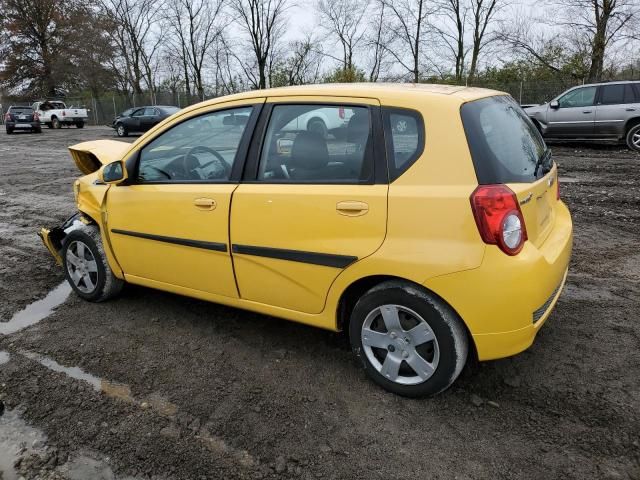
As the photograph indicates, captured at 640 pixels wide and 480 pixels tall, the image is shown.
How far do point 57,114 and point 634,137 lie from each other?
31261 mm

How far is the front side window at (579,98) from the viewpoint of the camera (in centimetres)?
1273

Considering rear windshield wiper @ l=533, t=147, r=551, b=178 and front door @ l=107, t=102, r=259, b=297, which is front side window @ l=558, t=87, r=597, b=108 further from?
front door @ l=107, t=102, r=259, b=297

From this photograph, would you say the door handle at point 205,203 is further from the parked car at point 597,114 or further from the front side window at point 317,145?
the parked car at point 597,114

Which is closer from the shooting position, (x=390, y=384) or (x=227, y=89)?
(x=390, y=384)

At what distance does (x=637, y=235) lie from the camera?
18.1ft

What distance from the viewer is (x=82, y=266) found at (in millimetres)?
4156

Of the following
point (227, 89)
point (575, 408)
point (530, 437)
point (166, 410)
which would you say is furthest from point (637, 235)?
point (227, 89)

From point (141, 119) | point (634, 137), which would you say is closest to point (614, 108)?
point (634, 137)

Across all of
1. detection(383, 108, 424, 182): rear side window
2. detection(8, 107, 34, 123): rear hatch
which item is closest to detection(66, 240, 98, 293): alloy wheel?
detection(383, 108, 424, 182): rear side window

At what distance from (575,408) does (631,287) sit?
77.1 inches

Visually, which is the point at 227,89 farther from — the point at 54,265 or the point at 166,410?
the point at 166,410

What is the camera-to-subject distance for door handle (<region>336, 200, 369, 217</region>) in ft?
8.63

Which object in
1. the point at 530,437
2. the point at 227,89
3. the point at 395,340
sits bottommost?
the point at 530,437

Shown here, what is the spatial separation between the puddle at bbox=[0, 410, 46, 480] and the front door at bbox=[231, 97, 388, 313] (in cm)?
134
